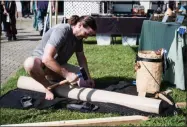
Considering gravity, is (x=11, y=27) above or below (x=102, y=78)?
above

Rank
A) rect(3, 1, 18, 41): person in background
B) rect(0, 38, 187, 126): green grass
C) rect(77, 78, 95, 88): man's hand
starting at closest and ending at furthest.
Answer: rect(0, 38, 187, 126): green grass, rect(77, 78, 95, 88): man's hand, rect(3, 1, 18, 41): person in background

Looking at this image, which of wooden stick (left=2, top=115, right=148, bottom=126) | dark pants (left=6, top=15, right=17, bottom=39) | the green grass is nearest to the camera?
wooden stick (left=2, top=115, right=148, bottom=126)

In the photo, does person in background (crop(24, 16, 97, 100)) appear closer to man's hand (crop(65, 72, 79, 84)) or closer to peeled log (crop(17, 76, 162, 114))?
man's hand (crop(65, 72, 79, 84))

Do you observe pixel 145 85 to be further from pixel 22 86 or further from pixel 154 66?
pixel 22 86

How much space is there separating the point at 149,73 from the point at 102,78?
3.86 feet

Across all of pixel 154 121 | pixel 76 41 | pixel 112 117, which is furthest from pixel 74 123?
pixel 76 41

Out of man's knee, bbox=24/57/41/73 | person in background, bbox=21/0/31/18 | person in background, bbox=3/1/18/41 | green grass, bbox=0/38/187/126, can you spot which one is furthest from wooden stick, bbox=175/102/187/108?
person in background, bbox=21/0/31/18

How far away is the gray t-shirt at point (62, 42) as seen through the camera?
4366 mm

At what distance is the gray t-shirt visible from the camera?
14.3 ft

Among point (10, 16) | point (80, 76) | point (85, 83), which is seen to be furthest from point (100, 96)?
point (10, 16)

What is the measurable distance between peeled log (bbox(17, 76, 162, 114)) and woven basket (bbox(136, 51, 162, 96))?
60cm

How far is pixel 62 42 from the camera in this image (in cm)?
441

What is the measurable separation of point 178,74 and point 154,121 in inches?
65.3

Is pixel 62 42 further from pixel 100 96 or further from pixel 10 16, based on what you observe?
pixel 10 16
